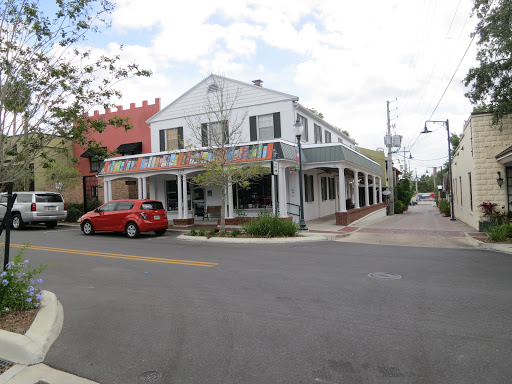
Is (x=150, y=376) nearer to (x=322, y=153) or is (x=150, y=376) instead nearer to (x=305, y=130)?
(x=322, y=153)

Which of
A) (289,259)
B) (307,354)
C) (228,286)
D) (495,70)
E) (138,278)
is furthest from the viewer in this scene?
(495,70)

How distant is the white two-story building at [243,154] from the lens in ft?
56.1

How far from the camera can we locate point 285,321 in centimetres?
492

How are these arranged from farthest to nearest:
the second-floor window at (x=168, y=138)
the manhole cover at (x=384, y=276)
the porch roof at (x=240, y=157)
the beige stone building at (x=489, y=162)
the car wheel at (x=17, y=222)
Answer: the second-floor window at (x=168, y=138)
the car wheel at (x=17, y=222)
the porch roof at (x=240, y=157)
the beige stone building at (x=489, y=162)
the manhole cover at (x=384, y=276)

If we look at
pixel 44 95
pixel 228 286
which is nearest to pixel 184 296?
pixel 228 286

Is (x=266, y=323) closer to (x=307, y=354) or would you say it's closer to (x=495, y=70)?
(x=307, y=354)

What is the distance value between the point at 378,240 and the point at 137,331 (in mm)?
10492

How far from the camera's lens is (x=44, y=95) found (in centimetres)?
599

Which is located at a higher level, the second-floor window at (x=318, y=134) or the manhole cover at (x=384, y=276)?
the second-floor window at (x=318, y=134)

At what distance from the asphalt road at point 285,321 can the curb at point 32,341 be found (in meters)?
0.15

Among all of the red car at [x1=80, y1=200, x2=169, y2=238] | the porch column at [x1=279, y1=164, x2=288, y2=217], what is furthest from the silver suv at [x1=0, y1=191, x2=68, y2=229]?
the porch column at [x1=279, y1=164, x2=288, y2=217]

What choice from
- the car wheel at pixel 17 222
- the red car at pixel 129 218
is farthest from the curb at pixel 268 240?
the car wheel at pixel 17 222

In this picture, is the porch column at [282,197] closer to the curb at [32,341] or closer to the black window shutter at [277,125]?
the black window shutter at [277,125]

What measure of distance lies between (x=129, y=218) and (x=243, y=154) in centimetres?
565
